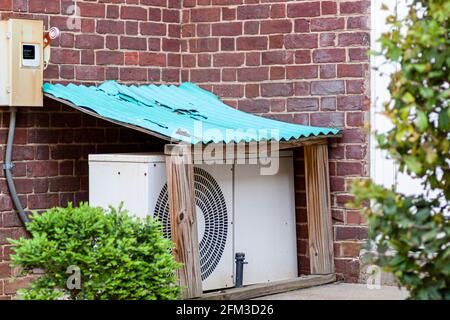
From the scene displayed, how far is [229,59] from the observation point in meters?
10.3

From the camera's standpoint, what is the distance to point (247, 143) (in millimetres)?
8898

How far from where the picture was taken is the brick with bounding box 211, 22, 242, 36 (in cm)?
1028

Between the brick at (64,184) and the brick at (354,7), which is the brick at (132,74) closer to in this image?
the brick at (64,184)

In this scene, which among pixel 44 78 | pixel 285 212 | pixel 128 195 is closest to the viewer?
pixel 128 195

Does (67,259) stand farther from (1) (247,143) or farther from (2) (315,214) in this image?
(2) (315,214)

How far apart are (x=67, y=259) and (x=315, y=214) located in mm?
3543

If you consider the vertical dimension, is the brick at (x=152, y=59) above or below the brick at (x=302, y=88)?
above

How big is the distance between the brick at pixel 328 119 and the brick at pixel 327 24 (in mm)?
795

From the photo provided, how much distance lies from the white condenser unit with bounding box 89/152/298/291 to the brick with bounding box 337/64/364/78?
91cm

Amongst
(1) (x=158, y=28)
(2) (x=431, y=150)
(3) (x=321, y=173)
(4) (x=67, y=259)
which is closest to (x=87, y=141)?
(1) (x=158, y=28)

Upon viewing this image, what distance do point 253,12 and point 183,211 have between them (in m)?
A: 2.76

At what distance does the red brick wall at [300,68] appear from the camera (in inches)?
384

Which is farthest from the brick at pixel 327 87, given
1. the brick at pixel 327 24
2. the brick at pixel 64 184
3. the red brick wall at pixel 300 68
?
the brick at pixel 64 184

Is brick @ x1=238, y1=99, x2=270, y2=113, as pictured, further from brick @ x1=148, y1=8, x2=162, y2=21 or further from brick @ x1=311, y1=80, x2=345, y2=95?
brick @ x1=148, y1=8, x2=162, y2=21
